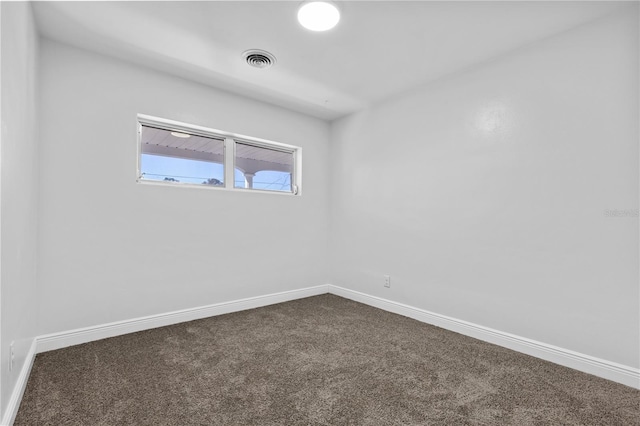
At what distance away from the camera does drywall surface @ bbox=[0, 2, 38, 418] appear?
56.5 inches

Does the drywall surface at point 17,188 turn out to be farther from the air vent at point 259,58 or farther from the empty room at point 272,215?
the air vent at point 259,58

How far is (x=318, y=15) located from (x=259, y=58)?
798mm

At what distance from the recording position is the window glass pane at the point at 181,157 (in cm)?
304

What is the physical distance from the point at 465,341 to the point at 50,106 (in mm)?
3901

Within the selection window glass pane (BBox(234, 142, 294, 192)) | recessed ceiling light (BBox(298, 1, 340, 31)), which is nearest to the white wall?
window glass pane (BBox(234, 142, 294, 192))

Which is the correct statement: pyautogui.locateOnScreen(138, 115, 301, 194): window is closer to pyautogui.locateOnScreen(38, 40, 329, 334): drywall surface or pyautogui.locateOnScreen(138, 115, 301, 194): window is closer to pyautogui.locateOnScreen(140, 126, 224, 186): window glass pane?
pyautogui.locateOnScreen(140, 126, 224, 186): window glass pane

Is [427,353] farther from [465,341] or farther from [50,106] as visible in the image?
[50,106]

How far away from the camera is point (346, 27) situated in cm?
229

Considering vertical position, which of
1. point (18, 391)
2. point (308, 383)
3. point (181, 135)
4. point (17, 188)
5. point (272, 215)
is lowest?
point (308, 383)

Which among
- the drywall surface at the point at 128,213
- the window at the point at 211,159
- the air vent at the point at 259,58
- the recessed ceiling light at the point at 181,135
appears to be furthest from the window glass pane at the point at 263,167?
the air vent at the point at 259,58

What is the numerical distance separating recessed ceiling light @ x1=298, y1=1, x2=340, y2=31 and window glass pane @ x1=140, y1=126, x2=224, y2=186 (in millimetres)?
1750

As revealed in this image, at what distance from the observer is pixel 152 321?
2896 millimetres

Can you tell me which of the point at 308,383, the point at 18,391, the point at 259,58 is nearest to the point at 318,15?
the point at 259,58

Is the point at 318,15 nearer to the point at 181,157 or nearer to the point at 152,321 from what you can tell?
the point at 181,157
